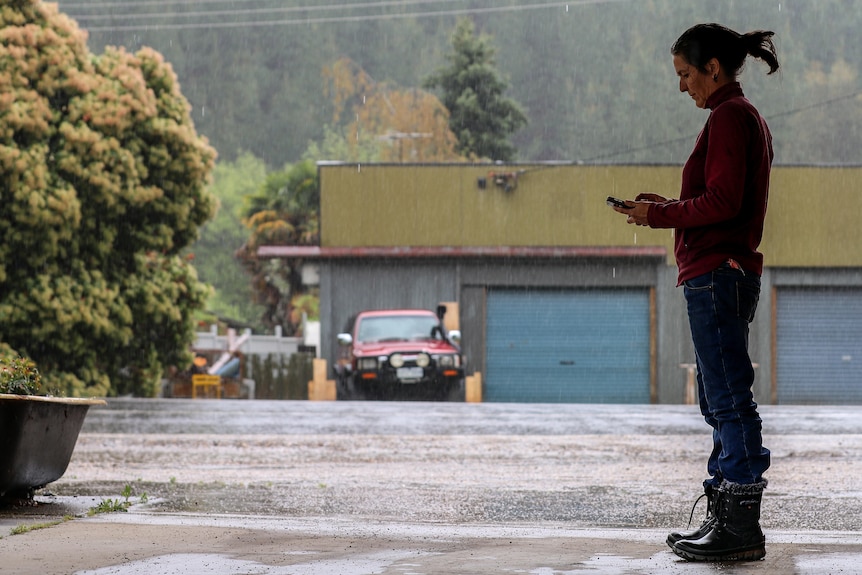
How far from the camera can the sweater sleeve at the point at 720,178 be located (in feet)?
14.4

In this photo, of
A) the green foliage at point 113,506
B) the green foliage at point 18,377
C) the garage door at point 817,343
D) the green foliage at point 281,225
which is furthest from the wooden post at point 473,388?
the green foliage at point 281,225

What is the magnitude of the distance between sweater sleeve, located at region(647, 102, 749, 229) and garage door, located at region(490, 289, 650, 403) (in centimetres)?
2627

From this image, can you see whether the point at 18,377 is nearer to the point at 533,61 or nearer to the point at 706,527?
the point at 706,527

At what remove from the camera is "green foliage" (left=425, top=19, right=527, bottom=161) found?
220 ft

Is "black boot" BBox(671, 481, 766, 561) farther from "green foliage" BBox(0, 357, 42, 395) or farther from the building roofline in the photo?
the building roofline

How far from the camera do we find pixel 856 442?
11773 mm

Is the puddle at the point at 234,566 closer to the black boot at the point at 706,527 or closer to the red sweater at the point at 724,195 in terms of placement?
the black boot at the point at 706,527

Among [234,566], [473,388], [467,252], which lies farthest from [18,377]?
[473,388]

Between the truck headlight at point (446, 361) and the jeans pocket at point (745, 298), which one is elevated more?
the jeans pocket at point (745, 298)

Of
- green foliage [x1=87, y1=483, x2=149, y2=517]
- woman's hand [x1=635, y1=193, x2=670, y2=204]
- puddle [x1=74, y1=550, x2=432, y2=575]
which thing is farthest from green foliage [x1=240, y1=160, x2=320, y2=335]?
puddle [x1=74, y1=550, x2=432, y2=575]

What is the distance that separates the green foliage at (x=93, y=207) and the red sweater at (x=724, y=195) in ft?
66.9

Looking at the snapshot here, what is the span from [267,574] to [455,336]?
59.0ft

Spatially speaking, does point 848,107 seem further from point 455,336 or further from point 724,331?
point 724,331

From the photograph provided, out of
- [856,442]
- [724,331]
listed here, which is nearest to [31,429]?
[724,331]
